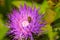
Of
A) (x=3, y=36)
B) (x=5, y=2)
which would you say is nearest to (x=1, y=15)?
(x=5, y=2)

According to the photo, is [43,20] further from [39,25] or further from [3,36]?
[3,36]

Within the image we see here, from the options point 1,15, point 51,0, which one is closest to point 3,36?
point 1,15

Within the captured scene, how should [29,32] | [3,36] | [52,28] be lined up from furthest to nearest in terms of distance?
1. [3,36]
2. [52,28]
3. [29,32]

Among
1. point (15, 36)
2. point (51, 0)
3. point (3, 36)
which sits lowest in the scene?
point (3, 36)

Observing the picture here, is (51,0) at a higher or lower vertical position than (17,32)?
higher

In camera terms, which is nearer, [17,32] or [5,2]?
[17,32]

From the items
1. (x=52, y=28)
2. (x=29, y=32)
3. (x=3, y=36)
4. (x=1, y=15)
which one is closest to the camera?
(x=29, y=32)

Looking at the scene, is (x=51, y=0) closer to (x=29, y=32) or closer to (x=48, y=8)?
(x=48, y=8)
